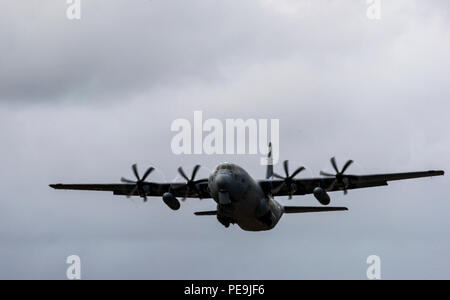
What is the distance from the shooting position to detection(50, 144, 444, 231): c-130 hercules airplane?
61.7m

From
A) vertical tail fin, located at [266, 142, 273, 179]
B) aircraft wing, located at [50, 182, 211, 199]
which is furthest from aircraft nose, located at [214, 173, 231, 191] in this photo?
vertical tail fin, located at [266, 142, 273, 179]

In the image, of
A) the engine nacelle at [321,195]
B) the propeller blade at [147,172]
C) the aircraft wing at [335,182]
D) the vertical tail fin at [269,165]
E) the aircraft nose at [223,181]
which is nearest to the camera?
the aircraft nose at [223,181]

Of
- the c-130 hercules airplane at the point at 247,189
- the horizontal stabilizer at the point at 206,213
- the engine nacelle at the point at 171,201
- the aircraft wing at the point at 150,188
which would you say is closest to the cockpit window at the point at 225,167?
the c-130 hercules airplane at the point at 247,189

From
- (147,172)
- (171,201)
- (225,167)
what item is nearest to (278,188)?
(225,167)

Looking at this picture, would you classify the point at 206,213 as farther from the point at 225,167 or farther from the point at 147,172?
the point at 225,167

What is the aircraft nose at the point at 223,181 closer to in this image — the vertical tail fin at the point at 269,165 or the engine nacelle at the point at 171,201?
the engine nacelle at the point at 171,201

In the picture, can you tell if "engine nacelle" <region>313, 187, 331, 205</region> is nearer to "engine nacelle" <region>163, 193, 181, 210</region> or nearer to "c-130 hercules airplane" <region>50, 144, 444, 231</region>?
"c-130 hercules airplane" <region>50, 144, 444, 231</region>

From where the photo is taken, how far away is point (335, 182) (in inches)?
2603

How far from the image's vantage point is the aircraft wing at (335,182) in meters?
65.6
